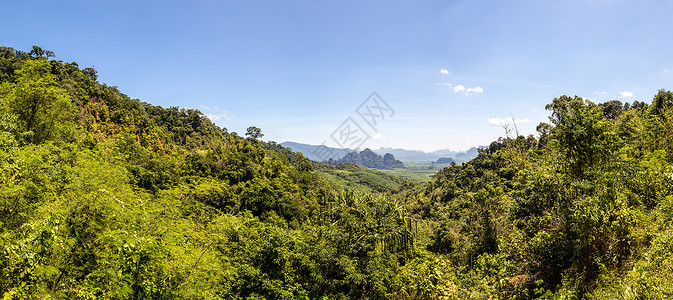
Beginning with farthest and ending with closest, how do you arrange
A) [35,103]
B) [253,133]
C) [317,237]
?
1. [253,133]
2. [317,237]
3. [35,103]

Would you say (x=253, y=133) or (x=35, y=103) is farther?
(x=253, y=133)

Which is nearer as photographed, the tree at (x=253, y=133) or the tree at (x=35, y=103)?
the tree at (x=35, y=103)

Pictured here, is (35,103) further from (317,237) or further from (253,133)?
(253,133)

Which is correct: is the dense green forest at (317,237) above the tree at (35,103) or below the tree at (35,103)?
below

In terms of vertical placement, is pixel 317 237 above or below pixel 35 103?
below

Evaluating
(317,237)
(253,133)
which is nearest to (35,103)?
(317,237)

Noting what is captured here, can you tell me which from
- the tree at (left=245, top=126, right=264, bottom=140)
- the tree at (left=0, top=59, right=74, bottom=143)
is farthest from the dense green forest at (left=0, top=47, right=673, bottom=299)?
the tree at (left=245, top=126, right=264, bottom=140)

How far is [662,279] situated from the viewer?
4719 millimetres

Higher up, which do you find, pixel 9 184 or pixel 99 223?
pixel 9 184

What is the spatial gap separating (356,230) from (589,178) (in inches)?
445

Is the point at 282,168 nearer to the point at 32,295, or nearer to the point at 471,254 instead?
the point at 471,254

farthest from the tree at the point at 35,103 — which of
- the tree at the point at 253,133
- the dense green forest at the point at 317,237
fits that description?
the tree at the point at 253,133

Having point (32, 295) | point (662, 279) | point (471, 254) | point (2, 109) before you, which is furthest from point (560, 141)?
point (2, 109)

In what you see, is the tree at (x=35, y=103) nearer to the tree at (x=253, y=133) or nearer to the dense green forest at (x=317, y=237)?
the dense green forest at (x=317, y=237)
